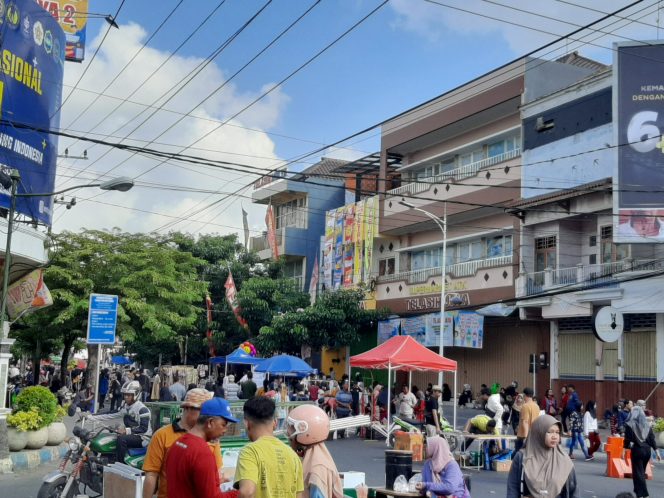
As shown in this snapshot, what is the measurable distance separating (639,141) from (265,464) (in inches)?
1002

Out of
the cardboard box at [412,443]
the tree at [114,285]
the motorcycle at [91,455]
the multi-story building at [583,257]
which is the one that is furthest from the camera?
the tree at [114,285]

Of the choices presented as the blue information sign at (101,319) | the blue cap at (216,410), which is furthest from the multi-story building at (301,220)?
the blue cap at (216,410)

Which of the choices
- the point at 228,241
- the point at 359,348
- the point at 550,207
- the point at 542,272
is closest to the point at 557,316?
the point at 542,272

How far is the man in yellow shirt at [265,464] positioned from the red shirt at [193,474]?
346 mm

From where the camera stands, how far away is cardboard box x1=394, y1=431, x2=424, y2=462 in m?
19.5

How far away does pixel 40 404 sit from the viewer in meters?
17.2

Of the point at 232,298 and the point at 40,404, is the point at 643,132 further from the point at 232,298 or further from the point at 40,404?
the point at 232,298

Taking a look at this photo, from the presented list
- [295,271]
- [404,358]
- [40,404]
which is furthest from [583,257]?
[295,271]

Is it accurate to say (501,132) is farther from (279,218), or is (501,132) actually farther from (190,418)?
(190,418)

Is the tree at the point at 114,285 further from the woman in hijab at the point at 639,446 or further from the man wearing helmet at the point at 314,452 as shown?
the man wearing helmet at the point at 314,452

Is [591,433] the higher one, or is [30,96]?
[30,96]

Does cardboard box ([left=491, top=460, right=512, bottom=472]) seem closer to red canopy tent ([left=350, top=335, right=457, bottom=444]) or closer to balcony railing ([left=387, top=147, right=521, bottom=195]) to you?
red canopy tent ([left=350, top=335, right=457, bottom=444])

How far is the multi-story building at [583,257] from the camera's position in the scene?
2802 cm

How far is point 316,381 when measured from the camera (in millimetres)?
32781
